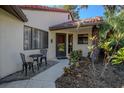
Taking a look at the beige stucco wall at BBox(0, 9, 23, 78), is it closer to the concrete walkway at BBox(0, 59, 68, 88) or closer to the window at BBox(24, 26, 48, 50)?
the window at BBox(24, 26, 48, 50)

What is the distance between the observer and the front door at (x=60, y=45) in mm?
17266

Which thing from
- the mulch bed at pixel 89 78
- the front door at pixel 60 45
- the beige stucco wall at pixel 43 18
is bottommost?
the mulch bed at pixel 89 78

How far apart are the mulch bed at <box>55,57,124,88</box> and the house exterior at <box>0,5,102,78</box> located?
239 cm

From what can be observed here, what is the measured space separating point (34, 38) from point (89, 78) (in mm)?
5281

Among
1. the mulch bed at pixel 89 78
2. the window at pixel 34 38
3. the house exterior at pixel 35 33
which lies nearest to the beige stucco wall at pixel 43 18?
the house exterior at pixel 35 33

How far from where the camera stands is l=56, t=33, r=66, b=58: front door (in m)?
17.3

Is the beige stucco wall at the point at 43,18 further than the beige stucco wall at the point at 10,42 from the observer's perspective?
Yes

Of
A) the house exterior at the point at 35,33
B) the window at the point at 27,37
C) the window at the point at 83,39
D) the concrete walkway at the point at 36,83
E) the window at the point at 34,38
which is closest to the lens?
the concrete walkway at the point at 36,83

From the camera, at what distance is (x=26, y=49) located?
11.4 meters

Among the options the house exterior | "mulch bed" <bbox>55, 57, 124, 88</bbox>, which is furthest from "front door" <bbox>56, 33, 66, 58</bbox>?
"mulch bed" <bbox>55, 57, 124, 88</bbox>

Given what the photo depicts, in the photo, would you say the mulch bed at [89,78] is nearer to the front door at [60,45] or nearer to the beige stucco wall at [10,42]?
the beige stucco wall at [10,42]
